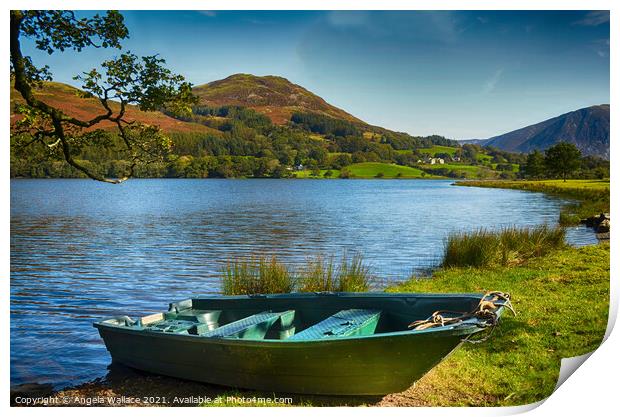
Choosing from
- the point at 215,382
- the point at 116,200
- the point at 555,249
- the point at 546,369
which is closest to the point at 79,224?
the point at 116,200

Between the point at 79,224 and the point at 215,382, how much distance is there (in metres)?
20.0

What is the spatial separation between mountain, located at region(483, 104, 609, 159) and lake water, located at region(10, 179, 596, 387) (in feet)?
11.5

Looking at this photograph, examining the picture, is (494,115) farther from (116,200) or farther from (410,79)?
(116,200)

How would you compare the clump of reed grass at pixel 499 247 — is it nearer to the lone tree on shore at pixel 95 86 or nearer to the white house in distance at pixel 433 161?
the lone tree on shore at pixel 95 86

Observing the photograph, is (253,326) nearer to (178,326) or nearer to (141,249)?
(178,326)

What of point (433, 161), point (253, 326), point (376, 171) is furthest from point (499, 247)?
point (433, 161)

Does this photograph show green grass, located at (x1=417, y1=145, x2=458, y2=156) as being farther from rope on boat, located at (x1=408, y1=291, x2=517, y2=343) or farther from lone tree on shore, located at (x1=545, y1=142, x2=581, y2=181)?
rope on boat, located at (x1=408, y1=291, x2=517, y2=343)

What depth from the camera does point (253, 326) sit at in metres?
5.86

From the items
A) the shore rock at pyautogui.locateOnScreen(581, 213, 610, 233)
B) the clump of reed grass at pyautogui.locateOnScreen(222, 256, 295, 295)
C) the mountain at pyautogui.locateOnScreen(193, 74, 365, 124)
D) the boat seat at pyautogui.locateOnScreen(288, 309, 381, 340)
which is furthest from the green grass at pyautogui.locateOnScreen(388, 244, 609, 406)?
the shore rock at pyautogui.locateOnScreen(581, 213, 610, 233)

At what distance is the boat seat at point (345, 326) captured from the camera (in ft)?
17.5

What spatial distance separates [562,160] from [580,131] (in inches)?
202

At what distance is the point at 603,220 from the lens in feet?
57.9
